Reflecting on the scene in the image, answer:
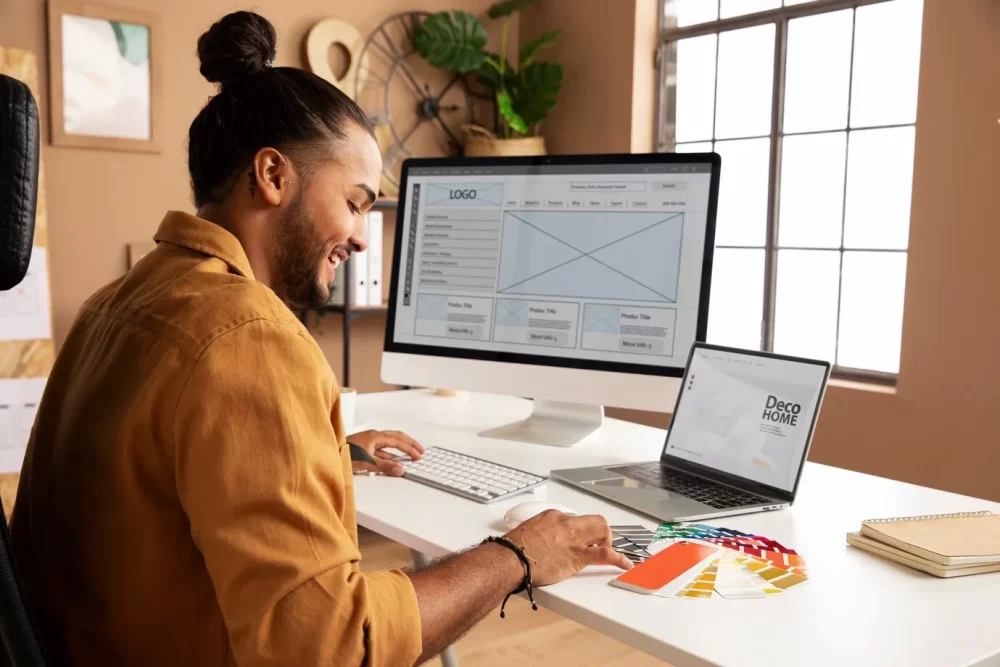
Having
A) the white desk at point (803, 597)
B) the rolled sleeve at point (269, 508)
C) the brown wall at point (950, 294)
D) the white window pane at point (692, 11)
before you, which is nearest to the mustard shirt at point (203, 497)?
the rolled sleeve at point (269, 508)

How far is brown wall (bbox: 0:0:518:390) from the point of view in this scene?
3.21m

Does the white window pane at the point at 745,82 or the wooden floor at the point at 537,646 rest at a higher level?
the white window pane at the point at 745,82

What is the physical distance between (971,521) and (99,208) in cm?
305

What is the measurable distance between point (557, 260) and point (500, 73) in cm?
265

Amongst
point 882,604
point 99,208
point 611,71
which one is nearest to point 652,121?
point 611,71

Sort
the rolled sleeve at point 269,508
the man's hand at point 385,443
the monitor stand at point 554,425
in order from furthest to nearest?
the monitor stand at point 554,425 → the man's hand at point 385,443 → the rolled sleeve at point 269,508

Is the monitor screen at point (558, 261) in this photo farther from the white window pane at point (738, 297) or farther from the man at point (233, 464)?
the white window pane at point (738, 297)

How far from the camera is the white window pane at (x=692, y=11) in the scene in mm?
3873

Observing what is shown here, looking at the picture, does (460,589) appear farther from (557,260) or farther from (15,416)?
(15,416)

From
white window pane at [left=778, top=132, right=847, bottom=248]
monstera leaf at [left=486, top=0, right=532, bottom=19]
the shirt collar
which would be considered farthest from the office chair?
monstera leaf at [left=486, top=0, right=532, bottom=19]

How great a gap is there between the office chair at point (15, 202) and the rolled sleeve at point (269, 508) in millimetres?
166

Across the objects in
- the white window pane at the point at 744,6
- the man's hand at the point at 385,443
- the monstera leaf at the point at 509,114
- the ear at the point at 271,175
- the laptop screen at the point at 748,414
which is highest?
the white window pane at the point at 744,6

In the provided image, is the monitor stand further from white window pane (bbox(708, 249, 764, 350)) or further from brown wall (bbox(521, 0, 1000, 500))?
white window pane (bbox(708, 249, 764, 350))

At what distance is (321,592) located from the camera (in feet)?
2.58
